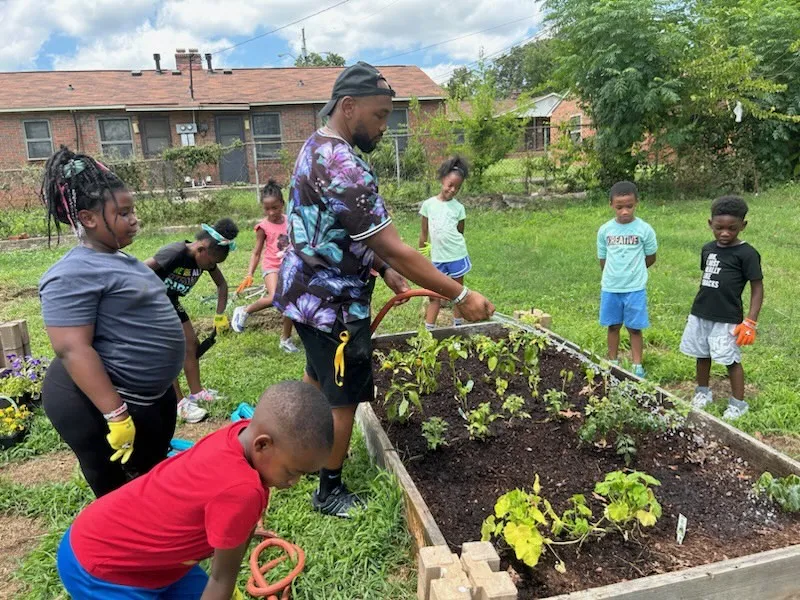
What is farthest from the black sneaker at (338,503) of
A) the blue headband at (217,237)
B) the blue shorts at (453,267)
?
the blue shorts at (453,267)

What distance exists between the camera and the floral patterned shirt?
8.06 feet

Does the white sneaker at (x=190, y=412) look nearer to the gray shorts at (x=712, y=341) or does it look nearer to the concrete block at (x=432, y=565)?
the concrete block at (x=432, y=565)

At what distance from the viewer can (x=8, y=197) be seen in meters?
13.3

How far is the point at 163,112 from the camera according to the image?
21.3 metres

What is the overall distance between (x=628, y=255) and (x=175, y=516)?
4.07 metres

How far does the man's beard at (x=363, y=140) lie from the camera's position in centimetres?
266

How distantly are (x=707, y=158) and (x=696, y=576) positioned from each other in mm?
14851

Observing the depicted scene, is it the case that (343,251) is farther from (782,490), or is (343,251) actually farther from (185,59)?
(185,59)

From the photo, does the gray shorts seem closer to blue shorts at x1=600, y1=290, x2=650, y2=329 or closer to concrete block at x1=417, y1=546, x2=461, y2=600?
blue shorts at x1=600, y1=290, x2=650, y2=329

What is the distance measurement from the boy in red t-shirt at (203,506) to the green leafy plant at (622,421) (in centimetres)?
202

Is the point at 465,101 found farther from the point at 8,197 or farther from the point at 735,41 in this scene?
the point at 8,197

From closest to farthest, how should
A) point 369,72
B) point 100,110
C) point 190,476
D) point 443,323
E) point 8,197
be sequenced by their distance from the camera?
point 190,476 → point 369,72 → point 443,323 → point 8,197 → point 100,110

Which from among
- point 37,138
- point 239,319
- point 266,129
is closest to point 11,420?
point 239,319

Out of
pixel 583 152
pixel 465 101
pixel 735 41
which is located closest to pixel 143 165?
pixel 465 101
